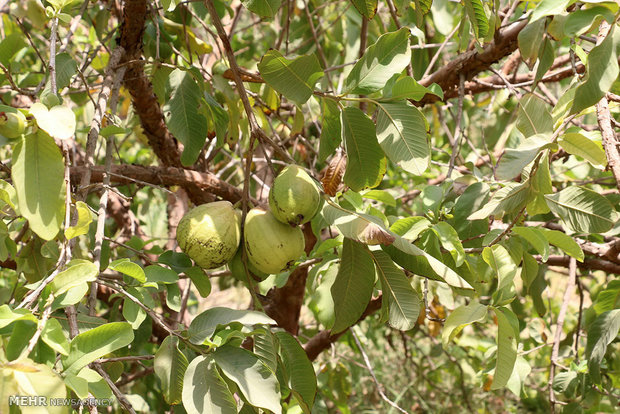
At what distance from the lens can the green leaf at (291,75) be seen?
1121mm

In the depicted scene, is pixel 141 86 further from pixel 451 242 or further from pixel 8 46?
pixel 451 242

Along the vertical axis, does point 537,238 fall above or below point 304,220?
below

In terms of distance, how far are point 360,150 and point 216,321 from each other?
17.1 inches

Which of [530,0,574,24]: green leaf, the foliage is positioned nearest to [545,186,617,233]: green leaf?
the foliage

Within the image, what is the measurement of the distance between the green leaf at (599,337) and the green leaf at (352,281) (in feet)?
2.16

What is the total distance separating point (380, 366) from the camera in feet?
12.4

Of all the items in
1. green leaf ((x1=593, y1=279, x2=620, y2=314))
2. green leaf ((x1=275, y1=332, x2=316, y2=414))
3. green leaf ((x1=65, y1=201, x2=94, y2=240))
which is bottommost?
green leaf ((x1=593, y1=279, x2=620, y2=314))

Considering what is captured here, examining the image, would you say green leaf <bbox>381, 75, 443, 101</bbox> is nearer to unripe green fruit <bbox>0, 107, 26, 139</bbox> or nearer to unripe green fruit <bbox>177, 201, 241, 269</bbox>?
unripe green fruit <bbox>177, 201, 241, 269</bbox>

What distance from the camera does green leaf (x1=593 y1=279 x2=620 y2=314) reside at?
63.4 inches

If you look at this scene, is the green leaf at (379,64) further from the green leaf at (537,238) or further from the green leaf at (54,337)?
the green leaf at (54,337)

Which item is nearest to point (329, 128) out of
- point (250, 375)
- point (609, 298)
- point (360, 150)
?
point (360, 150)

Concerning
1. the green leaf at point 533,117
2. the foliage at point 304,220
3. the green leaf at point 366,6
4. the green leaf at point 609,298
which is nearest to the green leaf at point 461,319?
the foliage at point 304,220

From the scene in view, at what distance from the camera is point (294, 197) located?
112 centimetres

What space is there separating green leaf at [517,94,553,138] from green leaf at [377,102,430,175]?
21cm
